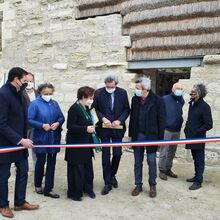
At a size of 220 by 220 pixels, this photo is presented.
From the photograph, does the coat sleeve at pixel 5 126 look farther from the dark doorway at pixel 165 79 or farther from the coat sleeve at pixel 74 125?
the dark doorway at pixel 165 79

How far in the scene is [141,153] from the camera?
4668mm

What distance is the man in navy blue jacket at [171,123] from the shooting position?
17.5 feet

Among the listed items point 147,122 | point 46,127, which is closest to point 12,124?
point 46,127

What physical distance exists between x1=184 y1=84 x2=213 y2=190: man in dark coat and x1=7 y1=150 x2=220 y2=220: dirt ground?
11.2 inches

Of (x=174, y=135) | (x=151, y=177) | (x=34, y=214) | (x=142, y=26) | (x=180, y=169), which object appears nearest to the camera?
(x=34, y=214)

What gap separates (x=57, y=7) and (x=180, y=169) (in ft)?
14.6

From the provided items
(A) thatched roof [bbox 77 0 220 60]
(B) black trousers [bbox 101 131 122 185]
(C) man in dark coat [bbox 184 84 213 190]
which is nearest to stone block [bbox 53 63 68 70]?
(A) thatched roof [bbox 77 0 220 60]

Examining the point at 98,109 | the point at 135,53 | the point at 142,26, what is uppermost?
the point at 142,26

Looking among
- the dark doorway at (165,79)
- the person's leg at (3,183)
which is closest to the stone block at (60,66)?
the dark doorway at (165,79)

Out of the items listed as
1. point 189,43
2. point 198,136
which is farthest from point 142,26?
point 198,136

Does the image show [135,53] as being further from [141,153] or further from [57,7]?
[141,153]

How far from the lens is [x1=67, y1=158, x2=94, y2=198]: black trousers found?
434cm

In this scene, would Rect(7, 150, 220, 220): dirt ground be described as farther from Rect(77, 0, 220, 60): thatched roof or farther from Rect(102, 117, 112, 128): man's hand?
Rect(77, 0, 220, 60): thatched roof

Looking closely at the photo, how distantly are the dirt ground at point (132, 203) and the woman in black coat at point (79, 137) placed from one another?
0.21 m
